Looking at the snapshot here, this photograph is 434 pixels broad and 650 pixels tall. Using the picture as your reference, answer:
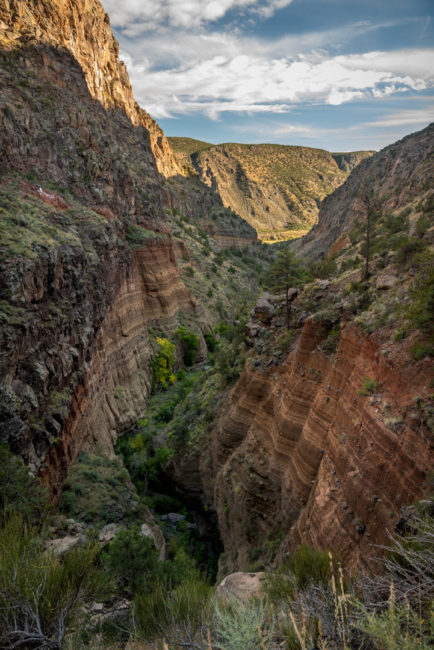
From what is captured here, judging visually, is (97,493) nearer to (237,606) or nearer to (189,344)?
(237,606)

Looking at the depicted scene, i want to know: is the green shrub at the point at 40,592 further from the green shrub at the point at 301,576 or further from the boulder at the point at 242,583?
the boulder at the point at 242,583

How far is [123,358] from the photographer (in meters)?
33.8

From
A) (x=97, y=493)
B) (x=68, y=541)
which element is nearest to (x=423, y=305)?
(x=68, y=541)

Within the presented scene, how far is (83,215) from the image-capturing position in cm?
2925

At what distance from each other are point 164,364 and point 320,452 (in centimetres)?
2950

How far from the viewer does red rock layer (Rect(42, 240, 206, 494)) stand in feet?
66.8

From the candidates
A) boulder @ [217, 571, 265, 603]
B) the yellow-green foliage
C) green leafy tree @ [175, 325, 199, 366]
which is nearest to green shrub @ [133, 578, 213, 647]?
boulder @ [217, 571, 265, 603]

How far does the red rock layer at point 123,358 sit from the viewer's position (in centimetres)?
2035

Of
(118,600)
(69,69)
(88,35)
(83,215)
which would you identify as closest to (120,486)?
(118,600)

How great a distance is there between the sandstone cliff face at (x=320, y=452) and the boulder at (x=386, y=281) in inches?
82.1

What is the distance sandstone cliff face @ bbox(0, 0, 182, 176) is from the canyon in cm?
26

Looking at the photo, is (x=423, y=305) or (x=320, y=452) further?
(x=320, y=452)

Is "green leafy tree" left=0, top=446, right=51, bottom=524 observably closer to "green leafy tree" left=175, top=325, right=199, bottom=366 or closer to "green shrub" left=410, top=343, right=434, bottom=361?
"green shrub" left=410, top=343, right=434, bottom=361

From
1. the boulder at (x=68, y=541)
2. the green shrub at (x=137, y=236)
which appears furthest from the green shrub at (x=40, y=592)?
the green shrub at (x=137, y=236)
